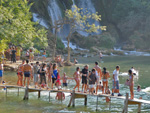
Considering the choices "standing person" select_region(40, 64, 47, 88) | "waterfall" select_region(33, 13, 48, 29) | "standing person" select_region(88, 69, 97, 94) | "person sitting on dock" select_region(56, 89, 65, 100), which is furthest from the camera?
A: "waterfall" select_region(33, 13, 48, 29)

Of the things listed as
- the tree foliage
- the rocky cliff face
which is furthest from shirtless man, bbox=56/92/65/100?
the rocky cliff face

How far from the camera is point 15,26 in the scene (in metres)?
32.9

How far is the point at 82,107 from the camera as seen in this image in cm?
1920

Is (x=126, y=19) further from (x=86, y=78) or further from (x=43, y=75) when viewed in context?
(x=86, y=78)

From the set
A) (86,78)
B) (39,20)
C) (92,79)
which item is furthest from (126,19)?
(92,79)

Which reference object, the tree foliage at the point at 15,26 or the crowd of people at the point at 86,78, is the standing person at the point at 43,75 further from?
the tree foliage at the point at 15,26

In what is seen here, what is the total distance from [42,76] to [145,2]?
226 ft

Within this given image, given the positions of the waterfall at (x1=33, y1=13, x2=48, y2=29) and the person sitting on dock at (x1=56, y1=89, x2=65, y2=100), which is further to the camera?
the waterfall at (x1=33, y1=13, x2=48, y2=29)

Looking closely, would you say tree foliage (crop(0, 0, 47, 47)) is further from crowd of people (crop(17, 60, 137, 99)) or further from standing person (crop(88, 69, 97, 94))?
standing person (crop(88, 69, 97, 94))

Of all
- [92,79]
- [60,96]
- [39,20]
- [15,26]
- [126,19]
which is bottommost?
[60,96]

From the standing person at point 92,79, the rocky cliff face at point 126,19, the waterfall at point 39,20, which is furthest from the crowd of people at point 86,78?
the rocky cliff face at point 126,19

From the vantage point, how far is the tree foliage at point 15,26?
102 ft

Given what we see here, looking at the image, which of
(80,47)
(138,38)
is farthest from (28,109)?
(138,38)

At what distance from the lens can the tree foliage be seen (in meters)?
31.0
